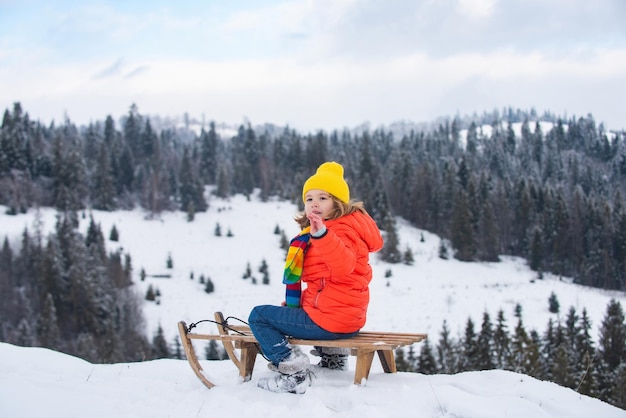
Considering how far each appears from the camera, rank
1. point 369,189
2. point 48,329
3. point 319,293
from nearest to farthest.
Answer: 1. point 319,293
2. point 48,329
3. point 369,189

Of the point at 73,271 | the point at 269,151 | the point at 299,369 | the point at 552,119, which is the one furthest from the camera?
the point at 552,119

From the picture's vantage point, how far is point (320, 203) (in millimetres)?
4539

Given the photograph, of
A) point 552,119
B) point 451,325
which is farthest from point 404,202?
point 552,119

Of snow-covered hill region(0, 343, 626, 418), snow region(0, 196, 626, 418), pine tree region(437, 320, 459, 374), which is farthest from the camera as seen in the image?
pine tree region(437, 320, 459, 374)

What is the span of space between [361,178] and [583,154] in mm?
58747

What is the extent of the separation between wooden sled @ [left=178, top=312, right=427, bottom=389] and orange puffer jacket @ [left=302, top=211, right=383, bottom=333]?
19cm

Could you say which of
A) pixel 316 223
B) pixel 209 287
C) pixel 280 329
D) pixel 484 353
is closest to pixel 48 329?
pixel 209 287

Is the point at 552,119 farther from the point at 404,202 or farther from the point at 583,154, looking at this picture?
the point at 404,202

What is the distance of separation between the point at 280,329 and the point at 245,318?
35.1 m

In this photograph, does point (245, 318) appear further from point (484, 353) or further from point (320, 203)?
point (320, 203)

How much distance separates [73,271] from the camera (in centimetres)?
4175

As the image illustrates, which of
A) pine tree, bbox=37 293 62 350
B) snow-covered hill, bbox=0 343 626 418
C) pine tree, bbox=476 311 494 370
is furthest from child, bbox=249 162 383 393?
pine tree, bbox=37 293 62 350

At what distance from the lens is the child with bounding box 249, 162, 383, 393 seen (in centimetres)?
434

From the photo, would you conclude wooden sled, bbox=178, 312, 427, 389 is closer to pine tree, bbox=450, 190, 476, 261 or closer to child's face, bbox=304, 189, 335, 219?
child's face, bbox=304, 189, 335, 219
